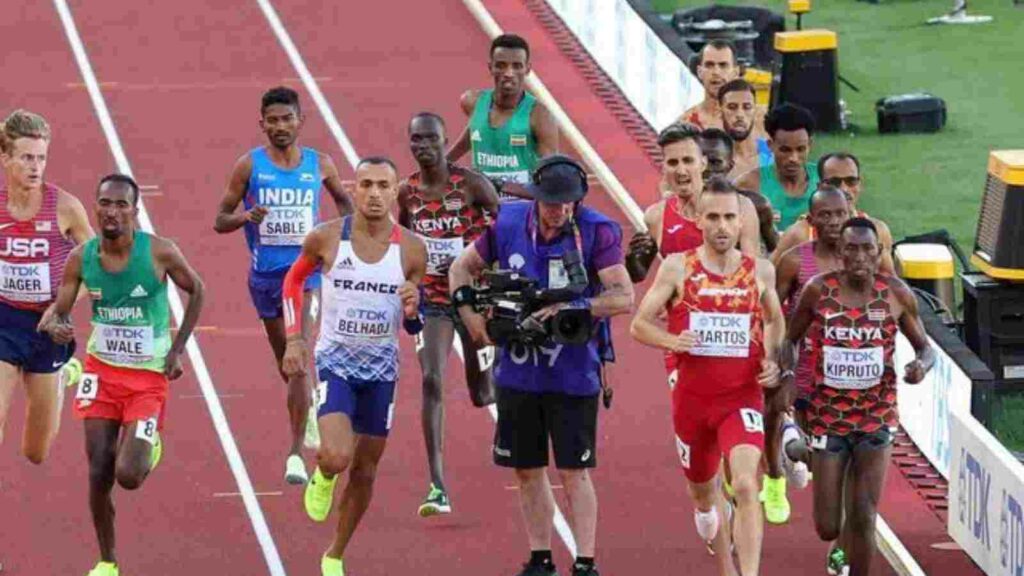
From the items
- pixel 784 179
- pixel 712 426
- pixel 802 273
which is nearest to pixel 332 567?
pixel 712 426

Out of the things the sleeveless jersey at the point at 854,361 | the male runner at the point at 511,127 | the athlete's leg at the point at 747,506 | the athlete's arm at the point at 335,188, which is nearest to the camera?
the athlete's leg at the point at 747,506

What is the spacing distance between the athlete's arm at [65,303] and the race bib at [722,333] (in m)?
2.99

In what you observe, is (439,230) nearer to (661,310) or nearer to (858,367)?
(661,310)

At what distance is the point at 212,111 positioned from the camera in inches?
1052

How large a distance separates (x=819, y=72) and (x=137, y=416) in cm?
1568

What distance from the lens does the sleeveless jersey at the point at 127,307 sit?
46.1 feet

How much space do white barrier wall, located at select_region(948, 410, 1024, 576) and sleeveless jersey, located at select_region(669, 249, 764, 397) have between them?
153cm

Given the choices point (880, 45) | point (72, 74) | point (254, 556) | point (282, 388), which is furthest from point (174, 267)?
point (880, 45)

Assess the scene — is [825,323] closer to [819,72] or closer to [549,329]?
[549,329]

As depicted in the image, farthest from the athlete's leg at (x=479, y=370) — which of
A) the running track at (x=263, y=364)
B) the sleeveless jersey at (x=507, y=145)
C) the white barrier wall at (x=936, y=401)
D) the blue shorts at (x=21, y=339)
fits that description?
the white barrier wall at (x=936, y=401)

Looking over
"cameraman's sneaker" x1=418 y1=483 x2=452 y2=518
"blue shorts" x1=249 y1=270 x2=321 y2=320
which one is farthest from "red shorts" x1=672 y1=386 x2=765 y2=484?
"blue shorts" x1=249 y1=270 x2=321 y2=320

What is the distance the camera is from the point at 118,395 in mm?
14016

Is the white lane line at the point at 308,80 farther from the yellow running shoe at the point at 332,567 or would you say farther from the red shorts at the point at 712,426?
the red shorts at the point at 712,426

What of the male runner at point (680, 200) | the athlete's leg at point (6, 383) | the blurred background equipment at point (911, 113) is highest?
the male runner at point (680, 200)
